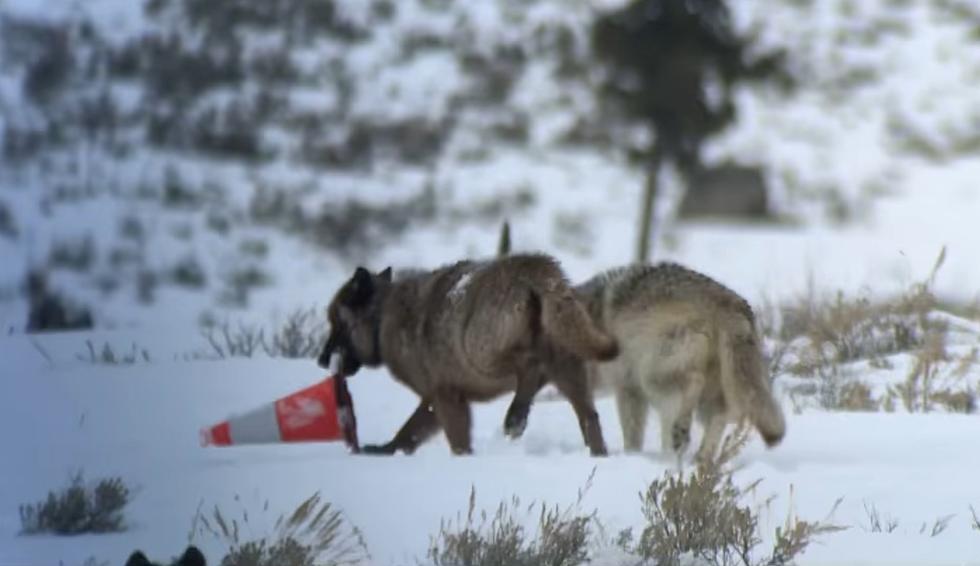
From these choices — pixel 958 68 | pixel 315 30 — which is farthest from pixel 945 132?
pixel 315 30

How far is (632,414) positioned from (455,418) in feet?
2.29

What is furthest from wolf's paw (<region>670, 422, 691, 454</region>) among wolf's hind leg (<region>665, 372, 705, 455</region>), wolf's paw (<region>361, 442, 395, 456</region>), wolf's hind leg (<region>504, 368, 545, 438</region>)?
wolf's paw (<region>361, 442, 395, 456</region>)

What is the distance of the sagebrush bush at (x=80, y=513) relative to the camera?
677 centimetres

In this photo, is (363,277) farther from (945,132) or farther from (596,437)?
(945,132)

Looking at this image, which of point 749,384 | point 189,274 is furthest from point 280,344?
point 189,274

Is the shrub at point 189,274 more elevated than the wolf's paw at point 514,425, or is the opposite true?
the shrub at point 189,274

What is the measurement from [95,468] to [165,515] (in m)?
0.81

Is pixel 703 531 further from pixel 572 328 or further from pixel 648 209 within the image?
pixel 648 209

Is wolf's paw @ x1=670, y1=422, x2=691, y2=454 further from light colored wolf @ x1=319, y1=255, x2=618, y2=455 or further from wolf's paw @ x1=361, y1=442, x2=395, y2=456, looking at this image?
wolf's paw @ x1=361, y1=442, x2=395, y2=456

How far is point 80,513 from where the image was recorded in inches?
267

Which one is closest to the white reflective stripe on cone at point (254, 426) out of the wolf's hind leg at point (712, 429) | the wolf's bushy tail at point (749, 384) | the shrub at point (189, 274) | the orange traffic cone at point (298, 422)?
the orange traffic cone at point (298, 422)

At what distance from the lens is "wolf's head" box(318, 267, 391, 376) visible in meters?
8.23

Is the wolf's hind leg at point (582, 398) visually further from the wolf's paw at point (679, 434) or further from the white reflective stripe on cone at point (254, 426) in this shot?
the white reflective stripe on cone at point (254, 426)

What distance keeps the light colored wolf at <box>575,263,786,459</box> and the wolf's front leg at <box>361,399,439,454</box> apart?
0.70m
